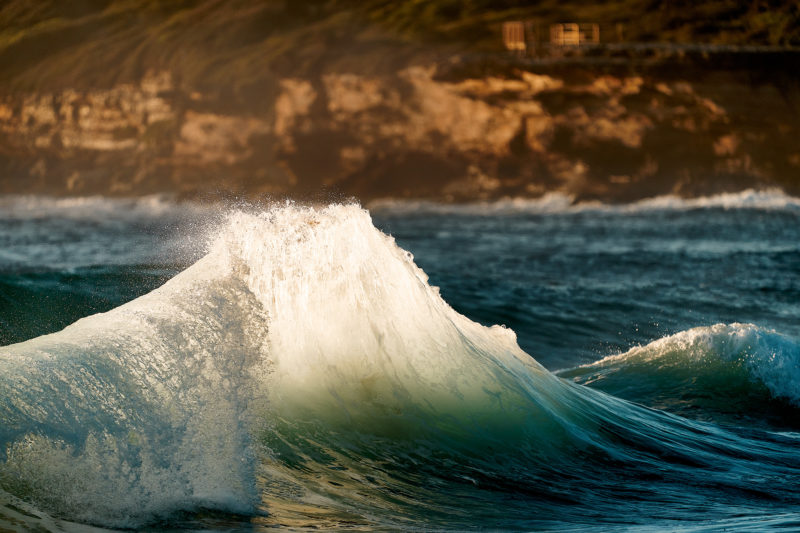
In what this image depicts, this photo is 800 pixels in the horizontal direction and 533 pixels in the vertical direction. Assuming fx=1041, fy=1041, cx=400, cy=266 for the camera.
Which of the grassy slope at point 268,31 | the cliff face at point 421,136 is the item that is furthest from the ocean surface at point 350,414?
the grassy slope at point 268,31

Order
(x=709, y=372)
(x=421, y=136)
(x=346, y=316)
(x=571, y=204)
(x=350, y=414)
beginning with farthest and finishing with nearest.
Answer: (x=421, y=136) → (x=571, y=204) → (x=709, y=372) → (x=346, y=316) → (x=350, y=414)

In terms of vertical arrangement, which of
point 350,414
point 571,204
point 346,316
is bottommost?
point 571,204

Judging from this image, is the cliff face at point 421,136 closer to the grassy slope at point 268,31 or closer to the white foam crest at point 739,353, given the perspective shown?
the grassy slope at point 268,31

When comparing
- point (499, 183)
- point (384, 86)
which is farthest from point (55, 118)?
point (499, 183)

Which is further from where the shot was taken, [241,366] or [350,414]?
[350,414]

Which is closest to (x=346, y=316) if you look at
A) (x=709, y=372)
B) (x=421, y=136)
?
(x=709, y=372)

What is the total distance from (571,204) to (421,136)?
11501 mm

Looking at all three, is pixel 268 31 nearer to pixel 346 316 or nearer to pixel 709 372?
pixel 709 372

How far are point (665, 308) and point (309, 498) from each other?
9723mm

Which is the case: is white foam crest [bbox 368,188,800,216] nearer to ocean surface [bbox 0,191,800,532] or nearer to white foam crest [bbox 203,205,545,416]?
ocean surface [bbox 0,191,800,532]

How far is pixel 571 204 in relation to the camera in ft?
174

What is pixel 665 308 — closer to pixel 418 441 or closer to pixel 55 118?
pixel 418 441

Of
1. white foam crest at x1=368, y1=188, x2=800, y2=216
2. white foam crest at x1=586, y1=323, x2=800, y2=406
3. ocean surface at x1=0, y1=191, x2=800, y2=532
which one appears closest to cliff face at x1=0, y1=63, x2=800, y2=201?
white foam crest at x1=368, y1=188, x2=800, y2=216

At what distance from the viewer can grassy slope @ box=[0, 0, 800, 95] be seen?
202 ft
